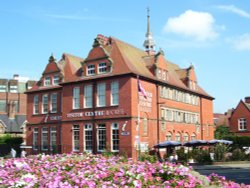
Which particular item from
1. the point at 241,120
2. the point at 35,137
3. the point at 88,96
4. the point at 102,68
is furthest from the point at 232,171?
the point at 241,120

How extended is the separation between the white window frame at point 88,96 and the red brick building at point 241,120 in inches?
1326

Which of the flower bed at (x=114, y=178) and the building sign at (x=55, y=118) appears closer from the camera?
the flower bed at (x=114, y=178)

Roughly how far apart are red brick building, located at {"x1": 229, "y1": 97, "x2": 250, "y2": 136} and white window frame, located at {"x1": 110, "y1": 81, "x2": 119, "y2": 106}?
33.3 m

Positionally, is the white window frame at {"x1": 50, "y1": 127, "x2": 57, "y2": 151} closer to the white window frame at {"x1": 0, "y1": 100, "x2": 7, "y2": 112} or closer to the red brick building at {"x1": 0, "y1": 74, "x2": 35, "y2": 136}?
the red brick building at {"x1": 0, "y1": 74, "x2": 35, "y2": 136}

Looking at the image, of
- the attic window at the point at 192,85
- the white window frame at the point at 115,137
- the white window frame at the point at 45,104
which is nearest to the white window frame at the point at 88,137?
the white window frame at the point at 115,137

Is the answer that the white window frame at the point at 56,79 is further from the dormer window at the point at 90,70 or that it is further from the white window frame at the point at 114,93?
the white window frame at the point at 114,93

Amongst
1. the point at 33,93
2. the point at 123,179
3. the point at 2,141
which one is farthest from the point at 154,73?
the point at 123,179

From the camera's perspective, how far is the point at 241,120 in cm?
6469

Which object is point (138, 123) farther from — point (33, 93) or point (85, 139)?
point (33, 93)

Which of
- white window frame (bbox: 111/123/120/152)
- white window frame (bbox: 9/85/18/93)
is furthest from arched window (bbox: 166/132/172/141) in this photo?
white window frame (bbox: 9/85/18/93)

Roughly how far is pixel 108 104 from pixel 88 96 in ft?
10.4

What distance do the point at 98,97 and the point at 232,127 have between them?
34.1m

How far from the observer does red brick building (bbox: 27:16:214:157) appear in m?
37.5

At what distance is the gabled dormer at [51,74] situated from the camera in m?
44.8
